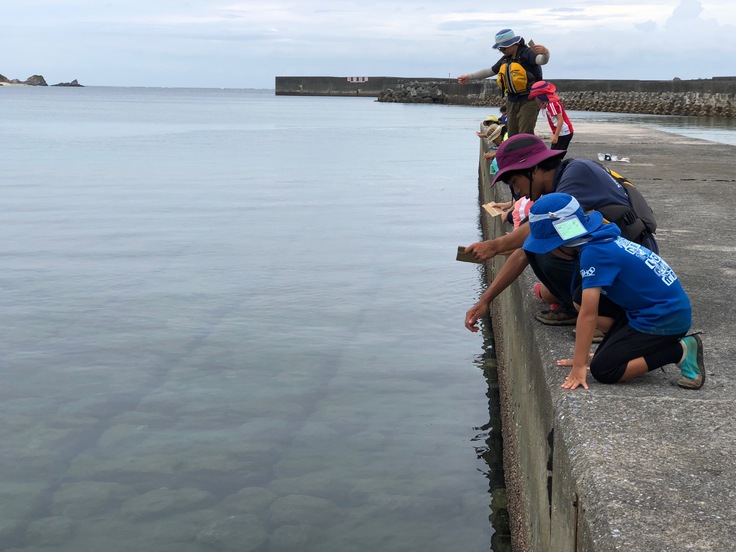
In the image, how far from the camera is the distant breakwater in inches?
1847

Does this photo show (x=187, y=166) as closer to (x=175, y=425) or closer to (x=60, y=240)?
(x=60, y=240)

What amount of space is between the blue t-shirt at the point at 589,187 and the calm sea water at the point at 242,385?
6.11 feet

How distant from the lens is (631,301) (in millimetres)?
3543

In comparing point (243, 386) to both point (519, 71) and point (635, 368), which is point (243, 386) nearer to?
point (635, 368)

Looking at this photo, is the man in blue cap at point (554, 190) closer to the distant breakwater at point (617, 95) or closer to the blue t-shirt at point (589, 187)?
the blue t-shirt at point (589, 187)

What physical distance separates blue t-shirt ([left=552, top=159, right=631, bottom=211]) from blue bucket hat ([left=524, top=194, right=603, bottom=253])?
0.51m

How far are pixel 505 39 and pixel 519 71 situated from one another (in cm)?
36

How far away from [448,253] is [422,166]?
13317 millimetres

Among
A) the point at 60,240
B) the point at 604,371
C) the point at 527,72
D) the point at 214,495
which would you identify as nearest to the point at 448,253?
the point at 527,72

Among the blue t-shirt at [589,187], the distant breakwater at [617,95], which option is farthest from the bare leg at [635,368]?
the distant breakwater at [617,95]

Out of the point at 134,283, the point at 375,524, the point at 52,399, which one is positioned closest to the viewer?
the point at 375,524

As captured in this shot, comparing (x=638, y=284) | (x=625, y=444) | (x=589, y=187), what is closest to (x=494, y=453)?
(x=589, y=187)

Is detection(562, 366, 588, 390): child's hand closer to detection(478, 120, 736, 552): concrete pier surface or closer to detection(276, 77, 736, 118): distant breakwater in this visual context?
detection(478, 120, 736, 552): concrete pier surface

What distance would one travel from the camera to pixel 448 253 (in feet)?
41.2
